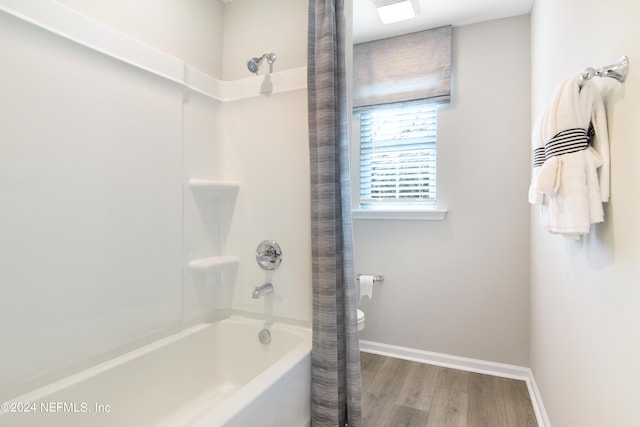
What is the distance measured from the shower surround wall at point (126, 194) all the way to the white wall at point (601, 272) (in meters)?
1.18

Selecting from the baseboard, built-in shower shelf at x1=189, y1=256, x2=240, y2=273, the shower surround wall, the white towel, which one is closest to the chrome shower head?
the shower surround wall

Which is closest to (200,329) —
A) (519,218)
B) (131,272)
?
(131,272)

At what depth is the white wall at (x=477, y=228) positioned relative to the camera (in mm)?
2271

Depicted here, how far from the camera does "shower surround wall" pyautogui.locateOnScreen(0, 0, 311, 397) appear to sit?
1.13 metres

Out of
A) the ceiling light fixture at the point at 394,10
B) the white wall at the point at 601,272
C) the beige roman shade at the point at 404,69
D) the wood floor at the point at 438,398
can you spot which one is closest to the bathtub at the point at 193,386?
the wood floor at the point at 438,398

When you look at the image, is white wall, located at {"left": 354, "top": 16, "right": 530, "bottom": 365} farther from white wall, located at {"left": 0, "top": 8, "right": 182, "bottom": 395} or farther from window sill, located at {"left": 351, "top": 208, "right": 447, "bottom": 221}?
white wall, located at {"left": 0, "top": 8, "right": 182, "bottom": 395}

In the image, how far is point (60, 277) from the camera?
123 cm

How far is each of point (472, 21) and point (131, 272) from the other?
2.78 metres

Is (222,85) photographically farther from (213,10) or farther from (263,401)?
(263,401)

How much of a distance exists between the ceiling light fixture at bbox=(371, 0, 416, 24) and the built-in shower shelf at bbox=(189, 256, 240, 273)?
192 centimetres

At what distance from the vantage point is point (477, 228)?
2.38 metres

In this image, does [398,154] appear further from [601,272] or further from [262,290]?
[601,272]

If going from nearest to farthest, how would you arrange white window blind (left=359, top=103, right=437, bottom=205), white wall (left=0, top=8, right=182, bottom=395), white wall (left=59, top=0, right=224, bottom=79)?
white wall (left=0, top=8, right=182, bottom=395), white wall (left=59, top=0, right=224, bottom=79), white window blind (left=359, top=103, right=437, bottom=205)

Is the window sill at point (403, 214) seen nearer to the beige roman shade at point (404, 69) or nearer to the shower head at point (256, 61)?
the beige roman shade at point (404, 69)
